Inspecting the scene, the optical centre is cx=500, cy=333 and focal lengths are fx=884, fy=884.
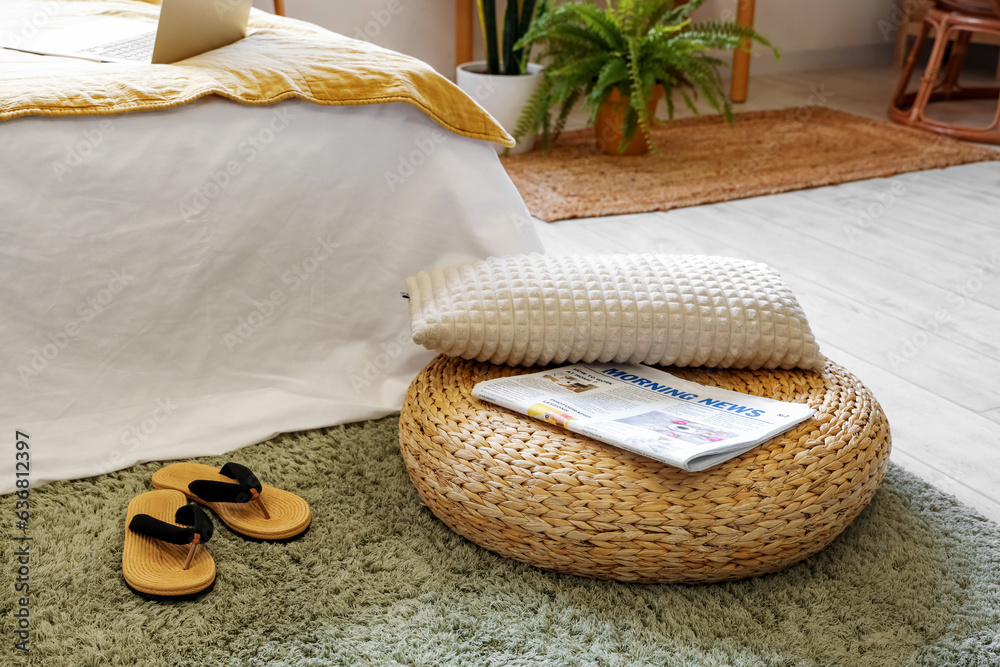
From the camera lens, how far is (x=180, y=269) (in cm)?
126

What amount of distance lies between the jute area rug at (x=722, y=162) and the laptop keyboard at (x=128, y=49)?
1.16 m

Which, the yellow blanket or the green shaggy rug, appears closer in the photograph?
the green shaggy rug

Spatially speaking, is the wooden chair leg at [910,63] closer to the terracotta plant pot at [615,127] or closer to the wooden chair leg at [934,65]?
the wooden chair leg at [934,65]

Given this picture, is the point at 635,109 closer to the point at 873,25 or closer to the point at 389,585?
the point at 389,585

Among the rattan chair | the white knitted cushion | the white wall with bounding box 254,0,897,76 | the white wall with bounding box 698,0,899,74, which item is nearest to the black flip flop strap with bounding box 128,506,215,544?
the white knitted cushion

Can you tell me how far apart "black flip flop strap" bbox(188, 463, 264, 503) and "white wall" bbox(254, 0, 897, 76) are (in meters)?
2.41

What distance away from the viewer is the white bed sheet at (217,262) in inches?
46.4

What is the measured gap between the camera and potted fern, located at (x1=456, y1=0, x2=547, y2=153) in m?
2.83

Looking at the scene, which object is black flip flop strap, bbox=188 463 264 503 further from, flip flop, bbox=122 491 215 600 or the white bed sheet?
the white bed sheet

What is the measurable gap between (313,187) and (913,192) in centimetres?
202

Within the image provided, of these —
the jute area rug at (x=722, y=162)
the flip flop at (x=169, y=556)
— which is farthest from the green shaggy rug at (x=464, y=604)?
the jute area rug at (x=722, y=162)

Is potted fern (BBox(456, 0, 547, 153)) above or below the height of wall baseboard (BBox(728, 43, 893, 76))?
above

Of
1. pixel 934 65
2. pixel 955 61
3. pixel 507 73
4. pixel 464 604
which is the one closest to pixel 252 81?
pixel 464 604

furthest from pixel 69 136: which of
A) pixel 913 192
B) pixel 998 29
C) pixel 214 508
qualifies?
pixel 998 29
